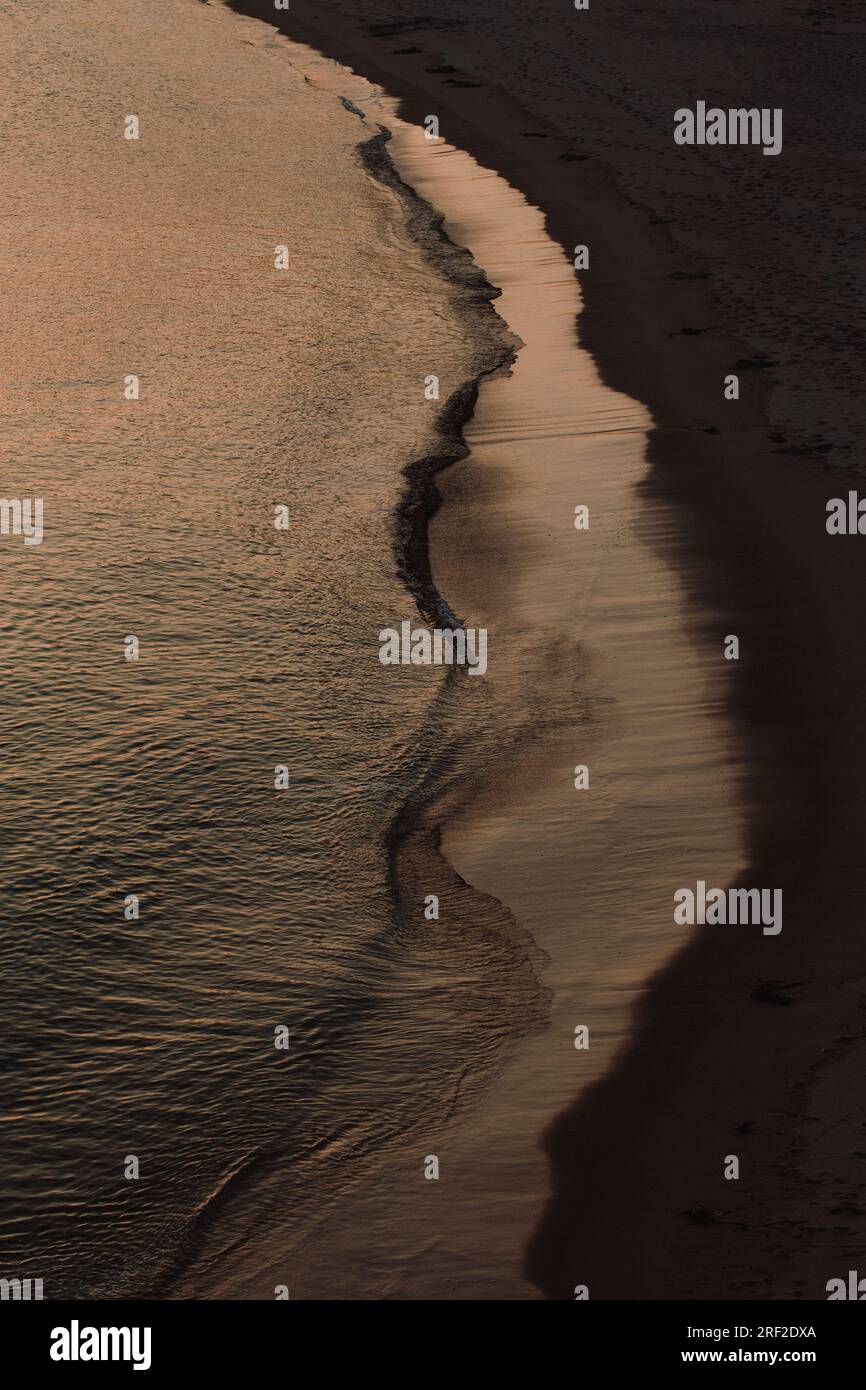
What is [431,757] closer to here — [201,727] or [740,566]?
[201,727]

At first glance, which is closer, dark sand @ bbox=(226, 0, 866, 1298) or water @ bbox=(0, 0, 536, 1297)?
dark sand @ bbox=(226, 0, 866, 1298)

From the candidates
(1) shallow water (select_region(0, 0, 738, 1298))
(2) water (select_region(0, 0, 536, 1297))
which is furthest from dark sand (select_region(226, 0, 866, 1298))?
(2) water (select_region(0, 0, 536, 1297))

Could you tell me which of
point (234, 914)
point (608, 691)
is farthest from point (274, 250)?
point (234, 914)

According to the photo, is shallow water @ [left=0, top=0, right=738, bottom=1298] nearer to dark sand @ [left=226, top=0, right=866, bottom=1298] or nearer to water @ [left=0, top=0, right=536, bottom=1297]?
water @ [left=0, top=0, right=536, bottom=1297]

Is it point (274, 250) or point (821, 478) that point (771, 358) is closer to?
point (821, 478)

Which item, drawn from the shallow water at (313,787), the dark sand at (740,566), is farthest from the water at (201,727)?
the dark sand at (740,566)

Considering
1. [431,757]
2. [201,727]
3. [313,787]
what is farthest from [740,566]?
[201,727]

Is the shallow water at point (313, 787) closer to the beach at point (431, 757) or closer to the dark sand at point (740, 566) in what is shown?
the beach at point (431, 757)

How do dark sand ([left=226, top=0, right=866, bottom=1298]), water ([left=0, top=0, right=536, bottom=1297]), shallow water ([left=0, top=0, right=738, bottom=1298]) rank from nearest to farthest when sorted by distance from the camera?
1. dark sand ([left=226, top=0, right=866, bottom=1298])
2. shallow water ([left=0, top=0, right=738, bottom=1298])
3. water ([left=0, top=0, right=536, bottom=1297])
